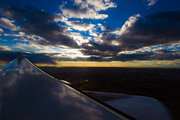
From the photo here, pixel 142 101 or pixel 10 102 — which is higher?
pixel 10 102

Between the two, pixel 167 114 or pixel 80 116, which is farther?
pixel 167 114

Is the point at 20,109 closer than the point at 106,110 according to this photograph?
Yes

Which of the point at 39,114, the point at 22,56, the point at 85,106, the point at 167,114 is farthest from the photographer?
the point at 22,56

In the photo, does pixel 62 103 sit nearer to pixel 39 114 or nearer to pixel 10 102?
pixel 39 114

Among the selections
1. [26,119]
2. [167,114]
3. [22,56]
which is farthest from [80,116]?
[22,56]

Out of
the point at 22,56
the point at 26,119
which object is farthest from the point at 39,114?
the point at 22,56

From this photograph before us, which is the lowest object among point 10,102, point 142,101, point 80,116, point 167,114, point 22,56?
point 167,114

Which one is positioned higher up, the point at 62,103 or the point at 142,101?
the point at 62,103

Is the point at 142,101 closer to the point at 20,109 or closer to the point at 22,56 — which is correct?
the point at 20,109

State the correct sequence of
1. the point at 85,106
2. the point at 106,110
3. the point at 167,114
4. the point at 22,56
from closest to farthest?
the point at 106,110 < the point at 85,106 < the point at 167,114 < the point at 22,56
